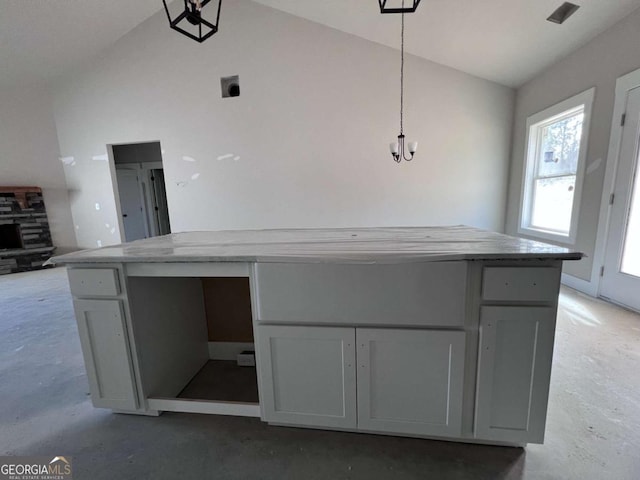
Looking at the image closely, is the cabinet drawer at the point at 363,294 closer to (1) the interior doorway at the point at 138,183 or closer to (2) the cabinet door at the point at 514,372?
(2) the cabinet door at the point at 514,372

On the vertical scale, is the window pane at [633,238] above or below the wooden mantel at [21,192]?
below

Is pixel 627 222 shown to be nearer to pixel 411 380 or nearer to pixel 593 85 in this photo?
pixel 593 85

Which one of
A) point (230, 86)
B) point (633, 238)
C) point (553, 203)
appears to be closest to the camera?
point (633, 238)

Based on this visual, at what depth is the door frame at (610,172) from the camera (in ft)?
8.25

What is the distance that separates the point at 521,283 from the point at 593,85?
10.4 feet

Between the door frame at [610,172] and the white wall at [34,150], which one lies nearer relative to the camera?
the door frame at [610,172]

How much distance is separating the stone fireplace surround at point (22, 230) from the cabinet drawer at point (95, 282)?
5.03 metres

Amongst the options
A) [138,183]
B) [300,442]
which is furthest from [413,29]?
[138,183]

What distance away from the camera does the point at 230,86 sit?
14.7ft

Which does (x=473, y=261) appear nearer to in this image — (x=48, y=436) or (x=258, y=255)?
(x=258, y=255)

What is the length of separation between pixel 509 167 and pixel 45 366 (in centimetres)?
561

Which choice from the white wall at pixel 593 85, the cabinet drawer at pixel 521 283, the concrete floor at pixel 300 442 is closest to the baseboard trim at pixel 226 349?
the concrete floor at pixel 300 442

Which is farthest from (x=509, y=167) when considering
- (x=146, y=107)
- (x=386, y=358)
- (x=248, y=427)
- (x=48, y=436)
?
(x=146, y=107)

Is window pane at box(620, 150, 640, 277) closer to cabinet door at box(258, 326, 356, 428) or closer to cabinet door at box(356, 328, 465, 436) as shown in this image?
cabinet door at box(356, 328, 465, 436)
